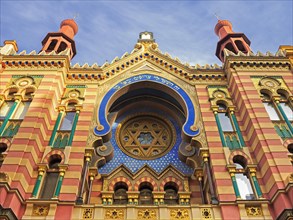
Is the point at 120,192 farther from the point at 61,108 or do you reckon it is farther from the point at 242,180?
the point at 242,180

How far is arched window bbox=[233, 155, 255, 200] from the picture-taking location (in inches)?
483

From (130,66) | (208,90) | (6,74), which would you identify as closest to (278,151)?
(208,90)

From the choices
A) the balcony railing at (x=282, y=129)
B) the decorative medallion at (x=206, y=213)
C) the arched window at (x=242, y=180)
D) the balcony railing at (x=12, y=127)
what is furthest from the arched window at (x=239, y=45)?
the balcony railing at (x=12, y=127)

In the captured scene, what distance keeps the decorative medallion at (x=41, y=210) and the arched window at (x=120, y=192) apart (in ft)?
12.4

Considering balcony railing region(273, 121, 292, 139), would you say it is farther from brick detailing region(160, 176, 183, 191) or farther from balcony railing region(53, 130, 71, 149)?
balcony railing region(53, 130, 71, 149)

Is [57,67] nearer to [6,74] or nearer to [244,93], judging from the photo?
[6,74]

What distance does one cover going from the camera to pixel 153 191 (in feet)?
47.2

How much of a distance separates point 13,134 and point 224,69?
476 inches

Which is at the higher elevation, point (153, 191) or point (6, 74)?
point (6, 74)

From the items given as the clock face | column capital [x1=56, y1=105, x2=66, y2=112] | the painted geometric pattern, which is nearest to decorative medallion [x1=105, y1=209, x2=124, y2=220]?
the painted geometric pattern

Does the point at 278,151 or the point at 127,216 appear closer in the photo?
the point at 127,216

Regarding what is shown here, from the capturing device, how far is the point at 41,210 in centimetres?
1142

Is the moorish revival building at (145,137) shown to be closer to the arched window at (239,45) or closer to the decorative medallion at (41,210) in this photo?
the decorative medallion at (41,210)

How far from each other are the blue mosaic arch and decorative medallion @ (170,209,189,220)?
3875 millimetres
